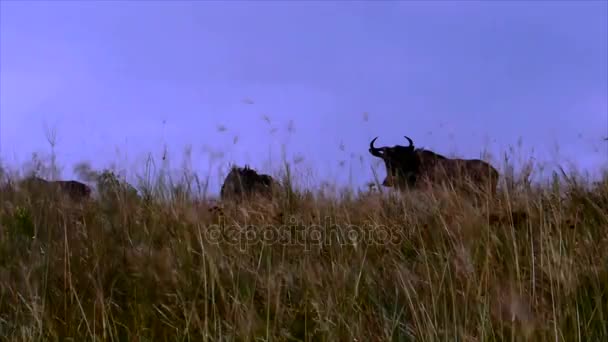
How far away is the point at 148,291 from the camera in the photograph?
281 centimetres

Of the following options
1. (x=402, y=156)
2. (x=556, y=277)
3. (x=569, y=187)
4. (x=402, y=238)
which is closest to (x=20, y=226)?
(x=402, y=238)

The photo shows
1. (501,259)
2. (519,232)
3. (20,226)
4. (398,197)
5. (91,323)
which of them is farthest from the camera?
(398,197)

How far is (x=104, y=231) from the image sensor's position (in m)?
Result: 3.63

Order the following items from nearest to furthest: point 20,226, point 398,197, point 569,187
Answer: point 20,226 < point 569,187 < point 398,197

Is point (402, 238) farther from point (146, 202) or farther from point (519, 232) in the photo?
point (146, 202)

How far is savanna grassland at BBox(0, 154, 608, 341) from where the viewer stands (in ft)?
8.07

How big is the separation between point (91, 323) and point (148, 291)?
0.24m

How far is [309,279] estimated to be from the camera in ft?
8.72

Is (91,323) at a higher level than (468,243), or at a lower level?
lower

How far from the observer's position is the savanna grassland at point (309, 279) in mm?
2459

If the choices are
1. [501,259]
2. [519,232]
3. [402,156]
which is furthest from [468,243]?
[402,156]

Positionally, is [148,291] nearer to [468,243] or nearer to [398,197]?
[468,243]

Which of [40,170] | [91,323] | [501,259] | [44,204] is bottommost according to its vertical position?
[91,323]

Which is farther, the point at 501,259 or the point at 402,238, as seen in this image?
the point at 402,238
